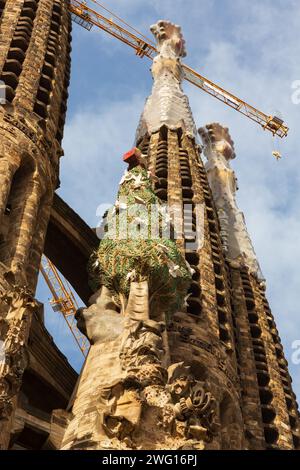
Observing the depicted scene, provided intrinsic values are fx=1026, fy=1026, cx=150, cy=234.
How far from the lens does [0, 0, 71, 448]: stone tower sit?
1698cm

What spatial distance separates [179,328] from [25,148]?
269 inches

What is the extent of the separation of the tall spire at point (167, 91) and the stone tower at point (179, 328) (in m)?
0.09

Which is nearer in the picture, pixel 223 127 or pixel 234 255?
pixel 234 255

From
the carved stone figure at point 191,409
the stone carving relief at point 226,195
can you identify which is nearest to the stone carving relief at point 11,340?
the carved stone figure at point 191,409

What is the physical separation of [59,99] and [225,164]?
20975mm

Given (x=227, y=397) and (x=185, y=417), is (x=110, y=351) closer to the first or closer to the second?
(x=185, y=417)

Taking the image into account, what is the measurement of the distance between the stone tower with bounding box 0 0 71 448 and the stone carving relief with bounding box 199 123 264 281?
35.8 feet

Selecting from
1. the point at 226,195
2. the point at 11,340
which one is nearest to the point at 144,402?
the point at 11,340

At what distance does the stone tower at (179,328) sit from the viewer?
16.1 m

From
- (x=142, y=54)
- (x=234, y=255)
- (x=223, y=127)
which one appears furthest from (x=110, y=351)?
(x=142, y=54)

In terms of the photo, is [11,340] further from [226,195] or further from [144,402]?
[226,195]

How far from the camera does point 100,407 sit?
16.1 metres

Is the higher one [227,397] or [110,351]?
[227,397]

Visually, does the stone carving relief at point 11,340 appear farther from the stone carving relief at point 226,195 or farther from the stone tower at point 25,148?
the stone carving relief at point 226,195
